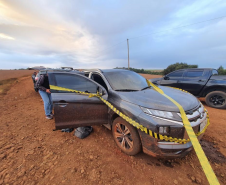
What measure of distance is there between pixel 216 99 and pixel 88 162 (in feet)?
18.2

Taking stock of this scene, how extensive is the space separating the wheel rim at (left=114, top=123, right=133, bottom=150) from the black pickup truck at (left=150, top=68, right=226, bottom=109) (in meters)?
4.67

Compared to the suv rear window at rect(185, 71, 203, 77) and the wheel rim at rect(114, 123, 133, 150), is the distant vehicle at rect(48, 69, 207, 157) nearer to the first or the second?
the wheel rim at rect(114, 123, 133, 150)

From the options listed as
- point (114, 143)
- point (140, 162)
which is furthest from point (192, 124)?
point (114, 143)

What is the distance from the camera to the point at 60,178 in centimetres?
181

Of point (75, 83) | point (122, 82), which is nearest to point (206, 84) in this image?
point (122, 82)

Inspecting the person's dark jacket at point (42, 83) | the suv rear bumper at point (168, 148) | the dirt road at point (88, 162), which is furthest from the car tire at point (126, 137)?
the person's dark jacket at point (42, 83)

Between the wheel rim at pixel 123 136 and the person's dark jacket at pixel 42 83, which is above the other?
the person's dark jacket at pixel 42 83

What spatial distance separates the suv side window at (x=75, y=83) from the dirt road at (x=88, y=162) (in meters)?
1.24

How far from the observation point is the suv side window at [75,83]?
103 inches

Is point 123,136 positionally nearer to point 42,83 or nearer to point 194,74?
point 42,83

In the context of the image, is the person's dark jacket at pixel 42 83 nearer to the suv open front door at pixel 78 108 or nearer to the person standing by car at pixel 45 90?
the person standing by car at pixel 45 90

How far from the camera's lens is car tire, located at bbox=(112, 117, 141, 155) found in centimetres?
200

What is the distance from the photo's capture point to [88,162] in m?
2.11

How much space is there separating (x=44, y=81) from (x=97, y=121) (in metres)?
2.26
